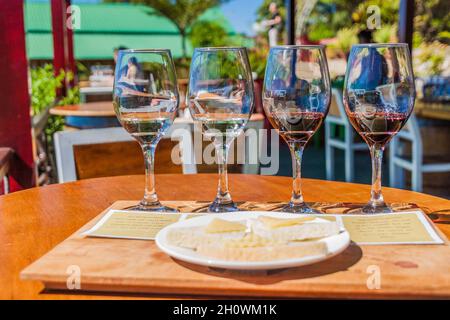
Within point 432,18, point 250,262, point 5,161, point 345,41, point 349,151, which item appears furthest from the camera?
point 432,18

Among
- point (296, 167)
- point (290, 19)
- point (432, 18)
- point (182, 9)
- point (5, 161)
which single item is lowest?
point (5, 161)

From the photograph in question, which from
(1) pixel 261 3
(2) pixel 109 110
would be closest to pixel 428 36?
(1) pixel 261 3

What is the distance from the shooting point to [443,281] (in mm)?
536

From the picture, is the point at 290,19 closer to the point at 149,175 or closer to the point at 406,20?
the point at 406,20

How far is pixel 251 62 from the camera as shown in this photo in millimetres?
8328

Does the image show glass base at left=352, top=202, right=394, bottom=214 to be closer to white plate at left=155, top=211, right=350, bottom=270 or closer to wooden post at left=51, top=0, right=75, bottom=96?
white plate at left=155, top=211, right=350, bottom=270

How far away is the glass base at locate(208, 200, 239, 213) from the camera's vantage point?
0.83m

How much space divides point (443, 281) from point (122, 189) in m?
0.68

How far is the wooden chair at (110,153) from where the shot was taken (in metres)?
1.43

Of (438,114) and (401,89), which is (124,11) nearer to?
(438,114)

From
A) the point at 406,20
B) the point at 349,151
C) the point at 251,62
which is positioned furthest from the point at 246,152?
the point at 251,62

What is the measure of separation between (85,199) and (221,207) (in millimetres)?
280

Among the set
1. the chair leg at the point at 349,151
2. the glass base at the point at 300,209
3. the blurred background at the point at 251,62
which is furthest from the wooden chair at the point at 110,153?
the chair leg at the point at 349,151

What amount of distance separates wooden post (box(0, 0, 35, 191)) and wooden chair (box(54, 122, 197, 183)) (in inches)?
23.4
